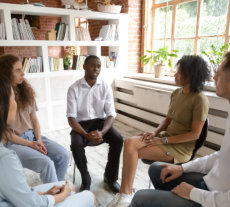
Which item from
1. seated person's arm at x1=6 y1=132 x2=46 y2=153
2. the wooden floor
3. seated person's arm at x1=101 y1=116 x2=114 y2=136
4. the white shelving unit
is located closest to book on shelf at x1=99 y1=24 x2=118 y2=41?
the white shelving unit

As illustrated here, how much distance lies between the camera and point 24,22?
3.00 meters

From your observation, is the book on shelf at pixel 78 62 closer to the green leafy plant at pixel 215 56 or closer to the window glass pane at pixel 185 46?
the window glass pane at pixel 185 46

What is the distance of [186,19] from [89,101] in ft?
6.82

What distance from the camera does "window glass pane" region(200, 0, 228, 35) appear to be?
2.75 meters

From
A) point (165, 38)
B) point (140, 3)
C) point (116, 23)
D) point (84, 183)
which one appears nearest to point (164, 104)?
point (165, 38)

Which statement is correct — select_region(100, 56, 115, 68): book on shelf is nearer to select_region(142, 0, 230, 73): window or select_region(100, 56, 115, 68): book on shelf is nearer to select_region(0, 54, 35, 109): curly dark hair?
select_region(142, 0, 230, 73): window

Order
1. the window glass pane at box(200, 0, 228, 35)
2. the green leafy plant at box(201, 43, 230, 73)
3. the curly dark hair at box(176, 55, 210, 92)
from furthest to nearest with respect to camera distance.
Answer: the window glass pane at box(200, 0, 228, 35) → the green leafy plant at box(201, 43, 230, 73) → the curly dark hair at box(176, 55, 210, 92)

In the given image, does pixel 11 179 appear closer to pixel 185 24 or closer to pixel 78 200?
pixel 78 200

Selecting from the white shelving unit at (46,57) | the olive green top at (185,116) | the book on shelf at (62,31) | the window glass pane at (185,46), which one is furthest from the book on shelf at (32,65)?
the olive green top at (185,116)

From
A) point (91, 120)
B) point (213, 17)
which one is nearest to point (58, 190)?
point (91, 120)

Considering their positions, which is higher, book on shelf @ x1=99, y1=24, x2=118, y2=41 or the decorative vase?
the decorative vase

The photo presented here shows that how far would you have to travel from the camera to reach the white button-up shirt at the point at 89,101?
207 centimetres

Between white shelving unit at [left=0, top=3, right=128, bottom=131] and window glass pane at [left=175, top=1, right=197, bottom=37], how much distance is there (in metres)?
0.90

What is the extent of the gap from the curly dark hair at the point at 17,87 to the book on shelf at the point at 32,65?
1.39 metres
